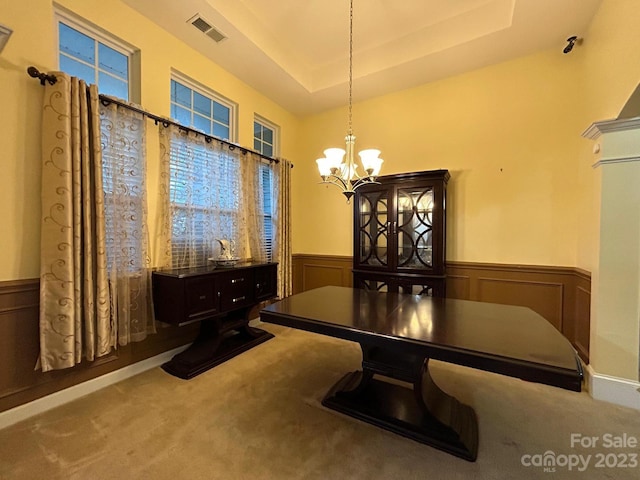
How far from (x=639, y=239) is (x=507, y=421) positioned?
170cm

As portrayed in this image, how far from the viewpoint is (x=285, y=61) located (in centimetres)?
342

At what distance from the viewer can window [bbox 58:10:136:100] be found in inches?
85.4

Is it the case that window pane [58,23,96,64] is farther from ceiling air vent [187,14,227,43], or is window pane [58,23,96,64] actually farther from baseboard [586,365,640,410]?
baseboard [586,365,640,410]

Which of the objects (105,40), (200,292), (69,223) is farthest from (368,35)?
(69,223)

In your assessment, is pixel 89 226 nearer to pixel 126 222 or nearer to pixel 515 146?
pixel 126 222

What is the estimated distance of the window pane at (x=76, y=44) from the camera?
2.15 metres

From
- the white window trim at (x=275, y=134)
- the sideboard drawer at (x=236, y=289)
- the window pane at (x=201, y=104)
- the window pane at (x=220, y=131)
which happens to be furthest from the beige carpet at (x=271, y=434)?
the white window trim at (x=275, y=134)

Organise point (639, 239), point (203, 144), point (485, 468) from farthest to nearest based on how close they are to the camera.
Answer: point (203, 144), point (639, 239), point (485, 468)

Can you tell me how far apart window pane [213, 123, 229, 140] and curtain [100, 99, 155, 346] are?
0.96 m

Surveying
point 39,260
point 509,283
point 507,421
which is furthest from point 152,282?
point 509,283

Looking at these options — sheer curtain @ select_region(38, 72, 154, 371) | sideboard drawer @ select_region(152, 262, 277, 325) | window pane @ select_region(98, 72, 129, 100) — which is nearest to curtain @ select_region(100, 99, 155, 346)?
sheer curtain @ select_region(38, 72, 154, 371)

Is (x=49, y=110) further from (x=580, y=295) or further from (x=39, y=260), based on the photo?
(x=580, y=295)

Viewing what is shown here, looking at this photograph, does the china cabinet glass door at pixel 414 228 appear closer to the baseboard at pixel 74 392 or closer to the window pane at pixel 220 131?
the window pane at pixel 220 131

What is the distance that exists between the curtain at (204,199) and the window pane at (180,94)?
426 mm
